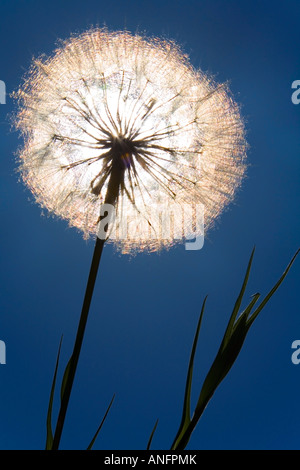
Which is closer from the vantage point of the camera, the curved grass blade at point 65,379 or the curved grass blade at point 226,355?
the curved grass blade at point 226,355

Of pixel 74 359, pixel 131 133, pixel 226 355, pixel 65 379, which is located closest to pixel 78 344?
pixel 74 359

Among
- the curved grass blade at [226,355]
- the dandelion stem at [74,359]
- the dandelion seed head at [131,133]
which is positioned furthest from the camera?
the dandelion seed head at [131,133]

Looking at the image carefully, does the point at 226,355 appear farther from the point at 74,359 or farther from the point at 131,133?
the point at 131,133

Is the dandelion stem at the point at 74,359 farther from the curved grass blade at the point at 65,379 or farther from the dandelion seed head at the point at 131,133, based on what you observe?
the dandelion seed head at the point at 131,133

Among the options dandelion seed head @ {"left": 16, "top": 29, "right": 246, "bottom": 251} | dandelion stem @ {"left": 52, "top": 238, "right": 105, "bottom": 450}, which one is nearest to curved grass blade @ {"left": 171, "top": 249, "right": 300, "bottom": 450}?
dandelion stem @ {"left": 52, "top": 238, "right": 105, "bottom": 450}

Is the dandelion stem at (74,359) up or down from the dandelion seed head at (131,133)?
down

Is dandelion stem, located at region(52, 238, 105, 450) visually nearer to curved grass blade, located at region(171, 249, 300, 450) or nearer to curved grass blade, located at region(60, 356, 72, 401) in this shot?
curved grass blade, located at region(60, 356, 72, 401)

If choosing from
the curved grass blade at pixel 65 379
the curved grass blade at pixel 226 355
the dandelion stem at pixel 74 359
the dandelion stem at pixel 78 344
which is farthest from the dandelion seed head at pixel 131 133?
the curved grass blade at pixel 226 355
